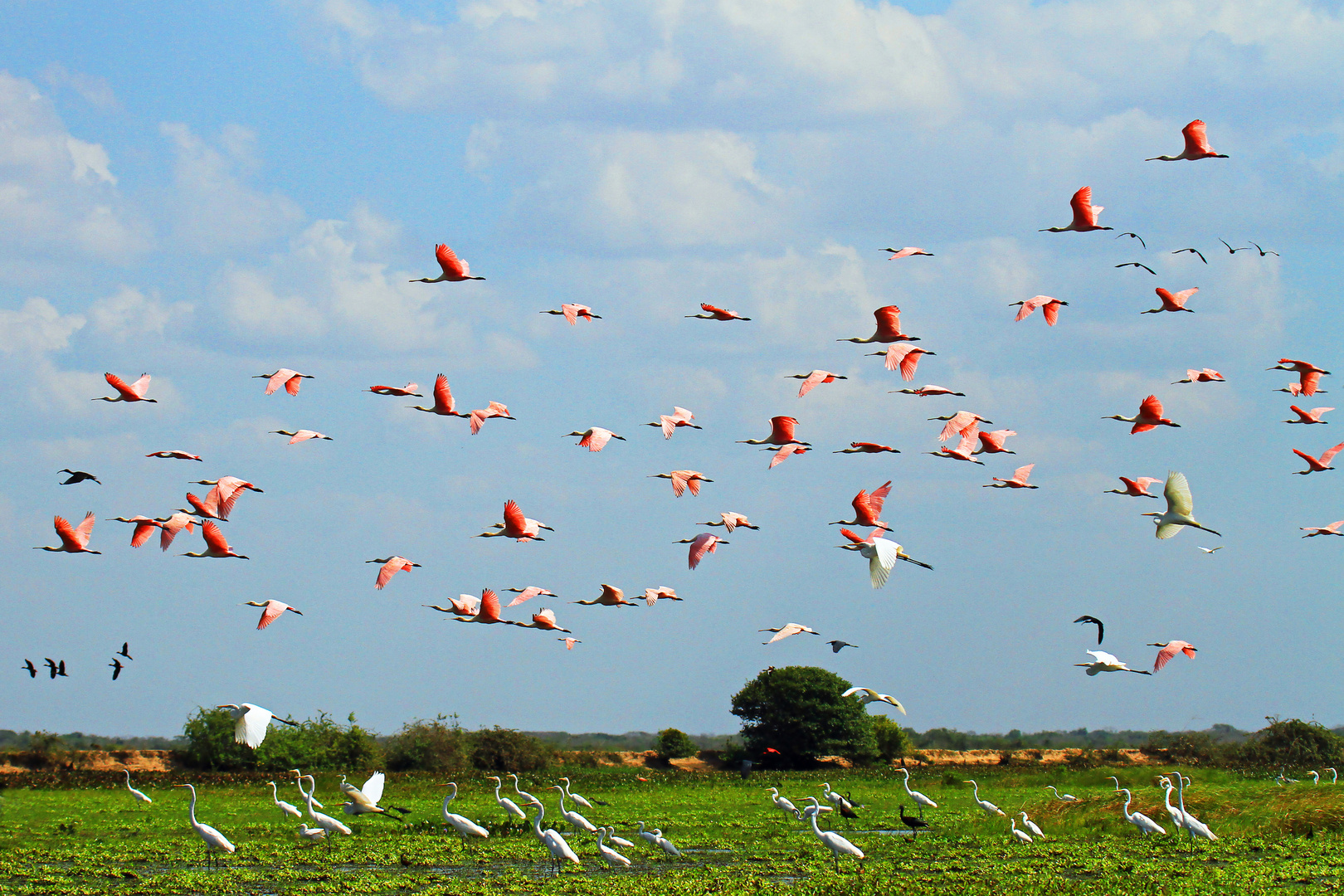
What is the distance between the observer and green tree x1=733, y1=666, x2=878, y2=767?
51.1 m

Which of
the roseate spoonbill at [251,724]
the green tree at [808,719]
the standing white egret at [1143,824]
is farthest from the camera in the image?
the green tree at [808,719]

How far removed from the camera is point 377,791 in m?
24.7

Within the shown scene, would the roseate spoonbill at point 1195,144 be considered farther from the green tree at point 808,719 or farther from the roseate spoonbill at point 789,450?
the green tree at point 808,719

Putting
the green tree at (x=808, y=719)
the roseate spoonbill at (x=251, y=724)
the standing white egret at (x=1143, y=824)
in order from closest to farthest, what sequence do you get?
the roseate spoonbill at (x=251, y=724), the standing white egret at (x=1143, y=824), the green tree at (x=808, y=719)

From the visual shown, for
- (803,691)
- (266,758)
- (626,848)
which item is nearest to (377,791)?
(626,848)

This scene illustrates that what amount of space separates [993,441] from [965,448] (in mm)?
569

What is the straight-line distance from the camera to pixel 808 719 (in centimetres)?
5119

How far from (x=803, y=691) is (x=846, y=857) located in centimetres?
3037

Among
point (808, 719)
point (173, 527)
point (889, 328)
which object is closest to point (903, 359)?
point (889, 328)

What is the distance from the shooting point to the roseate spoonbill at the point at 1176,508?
60.7ft

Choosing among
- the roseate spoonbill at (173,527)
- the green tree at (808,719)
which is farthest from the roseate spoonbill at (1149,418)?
the green tree at (808,719)

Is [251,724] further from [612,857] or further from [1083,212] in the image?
[1083,212]

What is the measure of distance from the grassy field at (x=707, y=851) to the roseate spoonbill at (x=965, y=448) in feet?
20.6

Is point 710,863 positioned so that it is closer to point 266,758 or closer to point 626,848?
point 626,848
